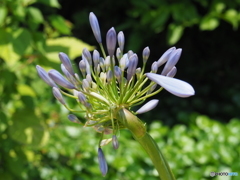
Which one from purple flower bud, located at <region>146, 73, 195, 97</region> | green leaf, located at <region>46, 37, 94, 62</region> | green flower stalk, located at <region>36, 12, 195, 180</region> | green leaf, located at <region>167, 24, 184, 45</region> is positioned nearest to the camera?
purple flower bud, located at <region>146, 73, 195, 97</region>

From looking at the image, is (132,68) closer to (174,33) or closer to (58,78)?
(58,78)

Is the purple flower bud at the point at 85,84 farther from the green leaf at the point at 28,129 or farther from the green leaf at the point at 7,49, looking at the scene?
the green leaf at the point at 28,129

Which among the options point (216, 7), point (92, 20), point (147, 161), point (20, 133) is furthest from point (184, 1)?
point (92, 20)

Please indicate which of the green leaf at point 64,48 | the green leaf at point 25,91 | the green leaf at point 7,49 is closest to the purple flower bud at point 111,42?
the green leaf at point 7,49

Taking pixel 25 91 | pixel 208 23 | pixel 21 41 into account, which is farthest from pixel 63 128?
pixel 208 23

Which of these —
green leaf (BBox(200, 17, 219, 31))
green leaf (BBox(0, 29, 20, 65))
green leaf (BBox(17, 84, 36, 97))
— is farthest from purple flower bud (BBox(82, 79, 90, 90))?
green leaf (BBox(200, 17, 219, 31))

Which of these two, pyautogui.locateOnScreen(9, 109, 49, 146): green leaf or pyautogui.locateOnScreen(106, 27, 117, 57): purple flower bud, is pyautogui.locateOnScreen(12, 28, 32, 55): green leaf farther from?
pyautogui.locateOnScreen(106, 27, 117, 57): purple flower bud

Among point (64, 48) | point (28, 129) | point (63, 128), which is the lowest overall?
point (63, 128)

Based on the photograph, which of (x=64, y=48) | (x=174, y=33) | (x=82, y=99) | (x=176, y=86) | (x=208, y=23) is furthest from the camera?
(x=174, y=33)
